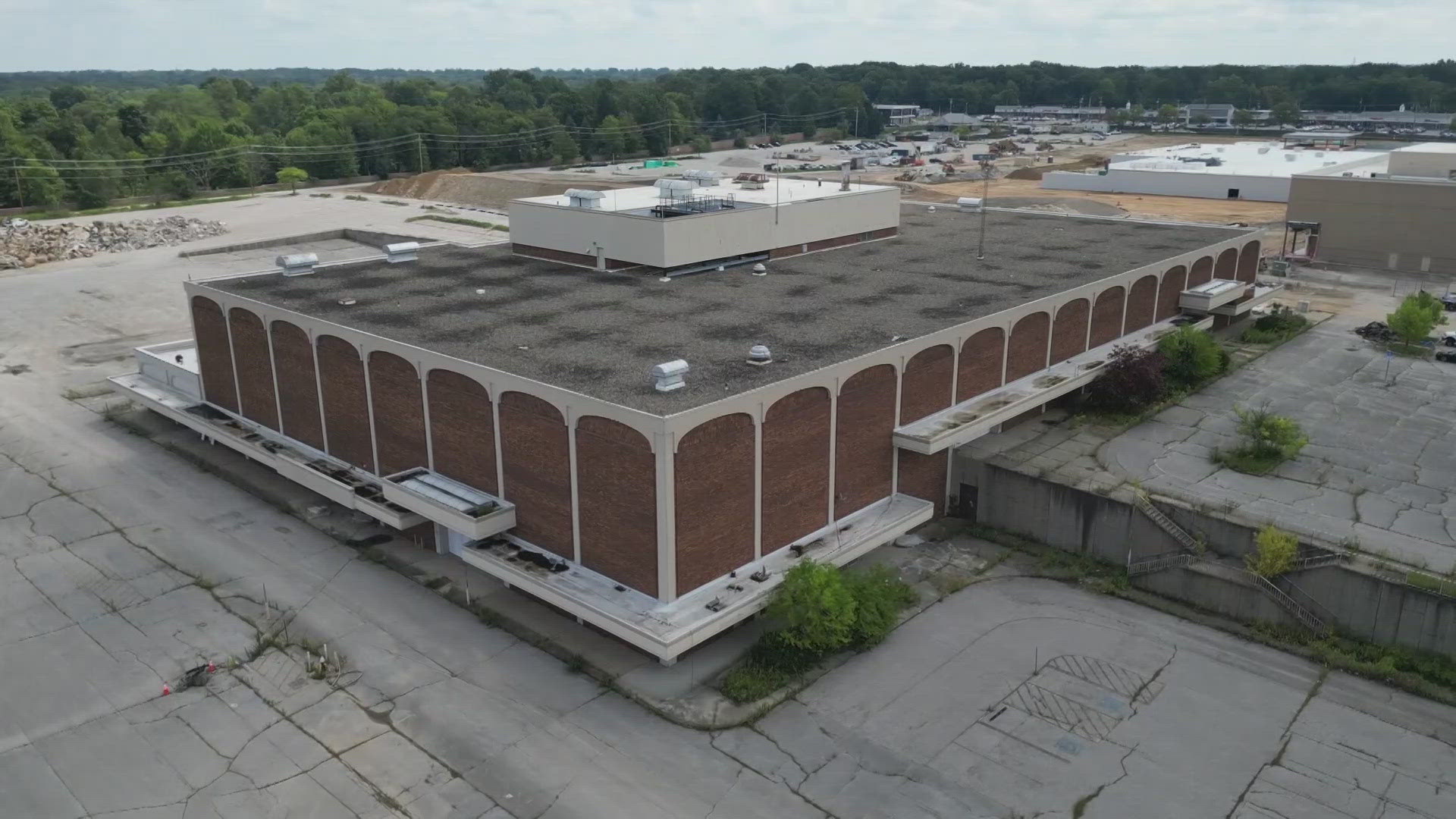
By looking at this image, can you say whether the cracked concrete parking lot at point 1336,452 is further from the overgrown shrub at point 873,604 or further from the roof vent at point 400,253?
the roof vent at point 400,253

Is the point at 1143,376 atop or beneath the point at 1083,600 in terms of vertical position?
atop

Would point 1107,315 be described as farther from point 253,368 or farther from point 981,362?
point 253,368

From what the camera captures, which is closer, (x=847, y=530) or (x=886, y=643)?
(x=886, y=643)

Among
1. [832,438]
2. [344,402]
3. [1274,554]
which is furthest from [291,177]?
[1274,554]

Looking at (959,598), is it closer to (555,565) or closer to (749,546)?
(749,546)

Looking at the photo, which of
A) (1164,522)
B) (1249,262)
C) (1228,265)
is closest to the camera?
(1164,522)

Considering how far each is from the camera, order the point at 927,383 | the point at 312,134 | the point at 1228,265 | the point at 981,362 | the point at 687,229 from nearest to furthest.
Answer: the point at 927,383 < the point at 981,362 < the point at 687,229 < the point at 1228,265 < the point at 312,134

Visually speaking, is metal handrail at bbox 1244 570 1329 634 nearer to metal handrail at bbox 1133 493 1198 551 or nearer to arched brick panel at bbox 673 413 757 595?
metal handrail at bbox 1133 493 1198 551

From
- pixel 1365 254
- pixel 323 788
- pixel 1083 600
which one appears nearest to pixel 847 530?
→ pixel 1083 600
